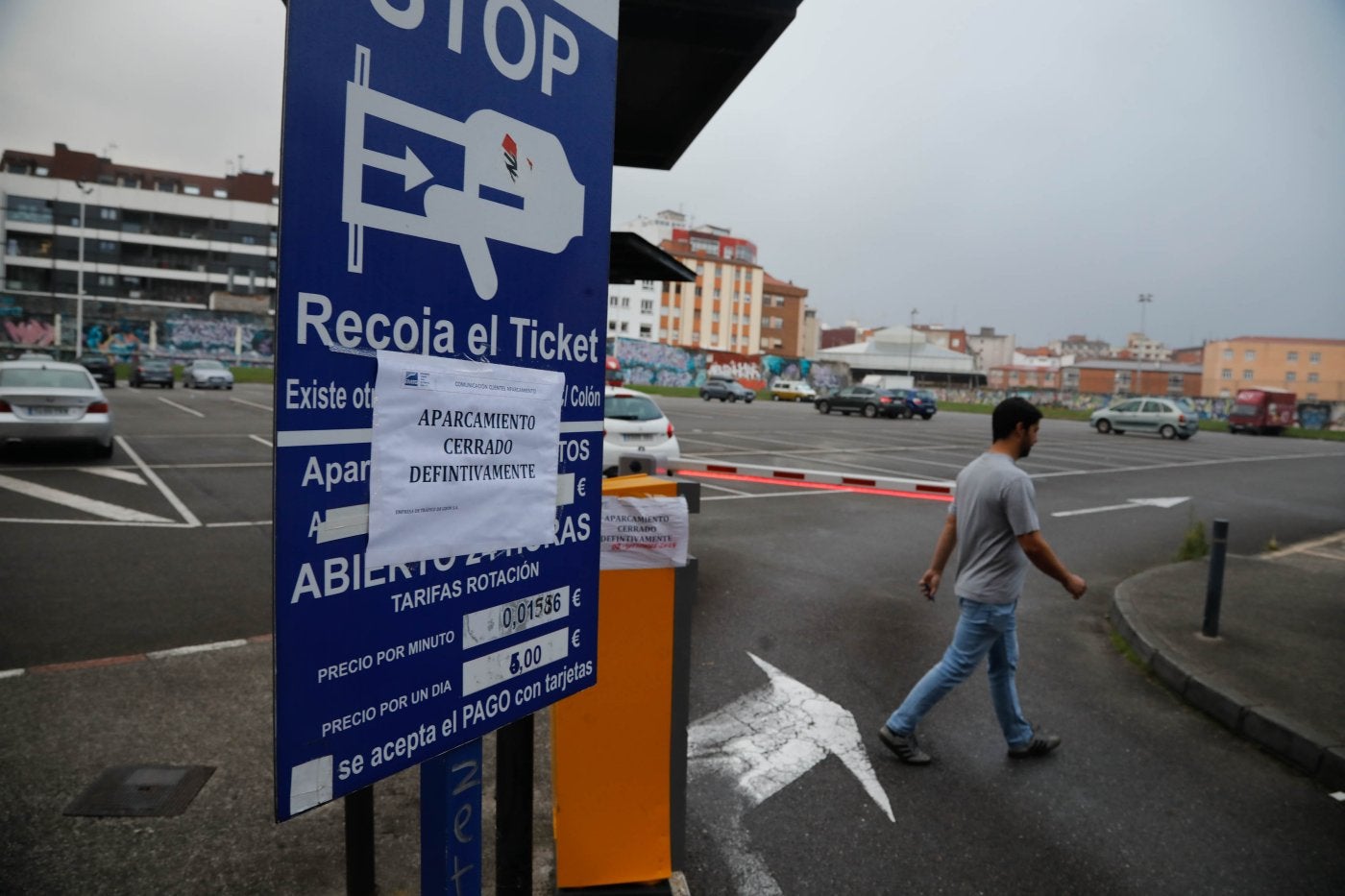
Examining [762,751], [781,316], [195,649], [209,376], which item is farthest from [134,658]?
[781,316]

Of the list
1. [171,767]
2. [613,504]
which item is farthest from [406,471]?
[171,767]

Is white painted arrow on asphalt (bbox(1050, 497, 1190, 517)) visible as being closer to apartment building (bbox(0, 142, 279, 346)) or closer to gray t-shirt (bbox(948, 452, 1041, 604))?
gray t-shirt (bbox(948, 452, 1041, 604))

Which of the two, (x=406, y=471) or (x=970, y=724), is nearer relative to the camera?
(x=406, y=471)

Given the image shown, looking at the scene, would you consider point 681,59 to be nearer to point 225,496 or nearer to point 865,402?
point 225,496

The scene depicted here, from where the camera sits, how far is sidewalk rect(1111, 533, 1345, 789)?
425cm

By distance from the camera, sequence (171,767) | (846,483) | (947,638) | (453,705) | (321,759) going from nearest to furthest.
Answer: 1. (321,759)
2. (453,705)
3. (171,767)
4. (947,638)
5. (846,483)

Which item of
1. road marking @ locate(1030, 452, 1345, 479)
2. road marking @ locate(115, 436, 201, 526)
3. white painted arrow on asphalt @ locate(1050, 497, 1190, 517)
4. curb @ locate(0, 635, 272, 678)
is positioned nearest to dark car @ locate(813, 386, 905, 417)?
road marking @ locate(1030, 452, 1345, 479)

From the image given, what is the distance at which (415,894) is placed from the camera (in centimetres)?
282

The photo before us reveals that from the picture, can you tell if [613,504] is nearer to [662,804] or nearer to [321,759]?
[662,804]

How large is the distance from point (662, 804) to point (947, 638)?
3.70 m

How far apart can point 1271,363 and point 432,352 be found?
121 meters

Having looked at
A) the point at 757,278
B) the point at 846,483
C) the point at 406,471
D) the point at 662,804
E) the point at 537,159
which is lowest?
the point at 662,804

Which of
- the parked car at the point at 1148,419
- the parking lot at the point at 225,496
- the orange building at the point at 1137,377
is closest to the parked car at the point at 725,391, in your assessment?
the parking lot at the point at 225,496

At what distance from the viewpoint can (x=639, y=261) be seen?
3943mm
